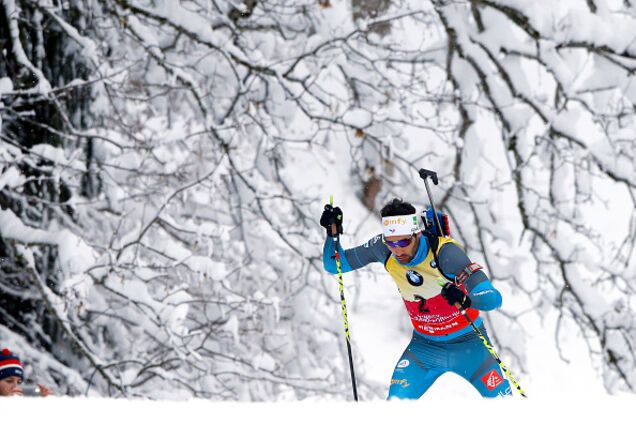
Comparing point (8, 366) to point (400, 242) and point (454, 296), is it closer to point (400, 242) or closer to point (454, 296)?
point (400, 242)

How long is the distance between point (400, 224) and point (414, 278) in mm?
514

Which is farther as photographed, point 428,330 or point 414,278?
point 428,330

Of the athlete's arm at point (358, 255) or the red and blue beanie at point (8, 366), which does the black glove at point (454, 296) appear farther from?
the red and blue beanie at point (8, 366)

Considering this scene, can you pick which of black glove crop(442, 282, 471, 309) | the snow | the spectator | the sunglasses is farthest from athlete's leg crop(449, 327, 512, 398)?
the spectator

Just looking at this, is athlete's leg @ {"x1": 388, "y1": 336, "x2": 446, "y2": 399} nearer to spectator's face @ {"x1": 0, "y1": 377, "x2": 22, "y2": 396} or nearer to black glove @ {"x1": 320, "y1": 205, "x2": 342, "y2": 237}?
black glove @ {"x1": 320, "y1": 205, "x2": 342, "y2": 237}

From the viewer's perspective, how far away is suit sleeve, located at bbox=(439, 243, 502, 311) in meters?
4.43

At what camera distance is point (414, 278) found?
16.6ft

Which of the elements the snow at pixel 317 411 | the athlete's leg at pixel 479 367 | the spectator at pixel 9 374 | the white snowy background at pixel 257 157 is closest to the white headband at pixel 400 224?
the athlete's leg at pixel 479 367

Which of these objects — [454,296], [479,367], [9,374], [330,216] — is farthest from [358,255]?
[9,374]

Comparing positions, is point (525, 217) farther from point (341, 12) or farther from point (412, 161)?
point (341, 12)

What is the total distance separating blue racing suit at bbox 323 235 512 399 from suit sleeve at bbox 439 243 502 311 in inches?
4.0

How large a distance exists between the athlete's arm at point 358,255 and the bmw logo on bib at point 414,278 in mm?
185

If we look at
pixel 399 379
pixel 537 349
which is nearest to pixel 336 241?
pixel 399 379

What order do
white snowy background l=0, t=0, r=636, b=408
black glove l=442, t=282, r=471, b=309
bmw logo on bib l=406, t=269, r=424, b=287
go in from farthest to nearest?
white snowy background l=0, t=0, r=636, b=408 → bmw logo on bib l=406, t=269, r=424, b=287 → black glove l=442, t=282, r=471, b=309
